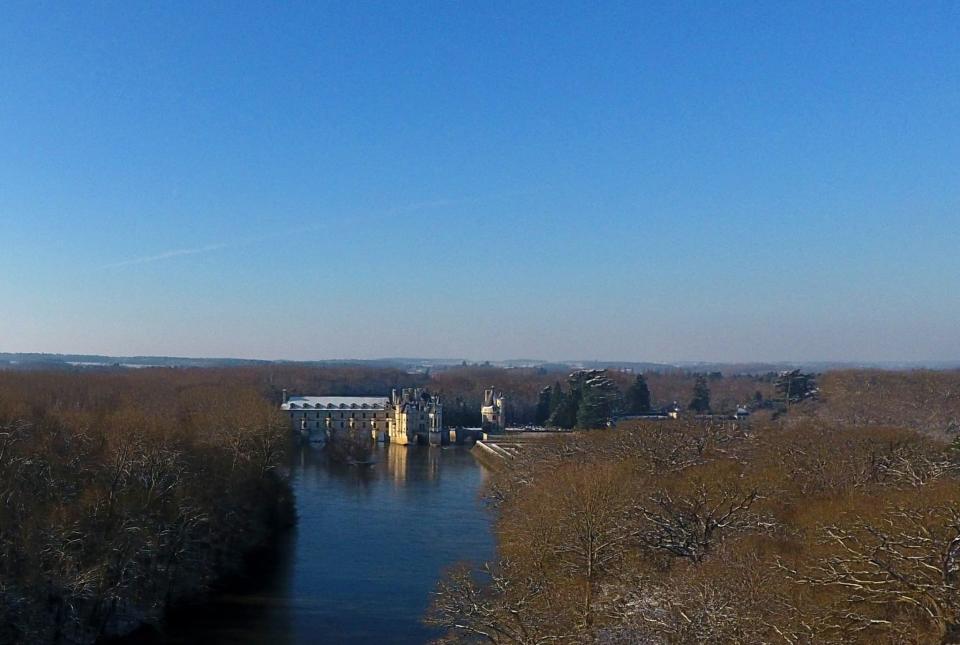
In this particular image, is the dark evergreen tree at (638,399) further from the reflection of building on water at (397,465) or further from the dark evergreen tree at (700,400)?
the reflection of building on water at (397,465)

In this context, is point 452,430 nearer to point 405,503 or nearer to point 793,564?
point 405,503

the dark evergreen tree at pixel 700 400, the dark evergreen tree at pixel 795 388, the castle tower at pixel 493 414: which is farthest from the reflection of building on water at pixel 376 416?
the dark evergreen tree at pixel 795 388

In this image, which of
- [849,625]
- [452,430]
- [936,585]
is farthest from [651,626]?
[452,430]

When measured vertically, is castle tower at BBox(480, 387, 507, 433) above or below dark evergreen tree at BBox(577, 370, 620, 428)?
below

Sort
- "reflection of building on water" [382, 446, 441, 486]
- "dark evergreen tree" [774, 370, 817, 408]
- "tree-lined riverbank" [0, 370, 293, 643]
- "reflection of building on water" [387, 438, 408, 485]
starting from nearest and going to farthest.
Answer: "tree-lined riverbank" [0, 370, 293, 643] < "reflection of building on water" [387, 438, 408, 485] < "reflection of building on water" [382, 446, 441, 486] < "dark evergreen tree" [774, 370, 817, 408]

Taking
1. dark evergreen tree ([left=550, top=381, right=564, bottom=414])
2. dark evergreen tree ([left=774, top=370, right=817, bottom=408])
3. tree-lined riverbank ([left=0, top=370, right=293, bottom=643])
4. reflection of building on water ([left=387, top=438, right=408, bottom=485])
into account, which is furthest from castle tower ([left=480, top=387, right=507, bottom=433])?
tree-lined riverbank ([left=0, top=370, right=293, bottom=643])

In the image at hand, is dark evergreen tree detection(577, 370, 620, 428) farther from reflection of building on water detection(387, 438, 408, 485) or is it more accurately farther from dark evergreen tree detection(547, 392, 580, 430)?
reflection of building on water detection(387, 438, 408, 485)
